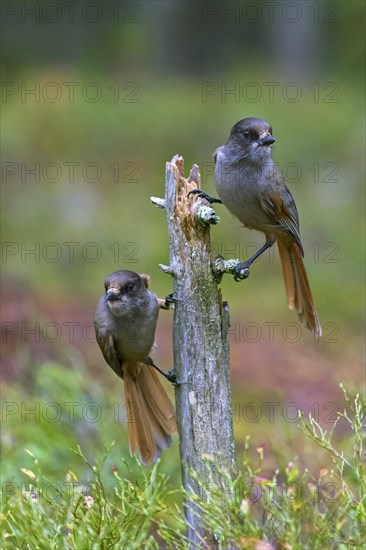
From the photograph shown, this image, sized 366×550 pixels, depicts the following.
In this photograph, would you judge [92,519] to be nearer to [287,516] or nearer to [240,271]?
[287,516]

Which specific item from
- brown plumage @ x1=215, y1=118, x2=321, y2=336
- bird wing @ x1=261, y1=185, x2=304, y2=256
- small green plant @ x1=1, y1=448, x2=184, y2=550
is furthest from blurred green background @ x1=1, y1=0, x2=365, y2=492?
small green plant @ x1=1, y1=448, x2=184, y2=550

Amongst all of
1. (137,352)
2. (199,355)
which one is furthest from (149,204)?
(199,355)

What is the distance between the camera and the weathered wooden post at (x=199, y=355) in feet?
14.8

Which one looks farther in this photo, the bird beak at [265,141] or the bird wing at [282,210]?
the bird wing at [282,210]

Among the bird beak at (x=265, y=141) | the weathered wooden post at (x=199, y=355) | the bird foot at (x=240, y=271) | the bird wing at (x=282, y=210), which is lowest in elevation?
the weathered wooden post at (x=199, y=355)

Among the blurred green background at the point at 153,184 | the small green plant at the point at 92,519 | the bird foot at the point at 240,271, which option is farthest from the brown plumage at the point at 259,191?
the small green plant at the point at 92,519

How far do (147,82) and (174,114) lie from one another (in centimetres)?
333

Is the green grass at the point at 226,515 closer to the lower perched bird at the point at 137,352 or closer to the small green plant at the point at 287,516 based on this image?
the small green plant at the point at 287,516

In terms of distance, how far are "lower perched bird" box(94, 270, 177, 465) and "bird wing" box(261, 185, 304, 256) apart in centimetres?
78

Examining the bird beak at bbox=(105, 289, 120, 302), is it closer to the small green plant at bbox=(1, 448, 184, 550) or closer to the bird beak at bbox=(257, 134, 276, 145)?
the bird beak at bbox=(257, 134, 276, 145)

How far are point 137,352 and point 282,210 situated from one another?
44.7 inches

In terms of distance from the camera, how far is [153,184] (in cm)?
1664

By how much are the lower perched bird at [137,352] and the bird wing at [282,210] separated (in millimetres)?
780

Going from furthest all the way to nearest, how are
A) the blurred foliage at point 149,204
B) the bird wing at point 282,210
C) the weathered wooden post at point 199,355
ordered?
the blurred foliage at point 149,204 → the bird wing at point 282,210 → the weathered wooden post at point 199,355
